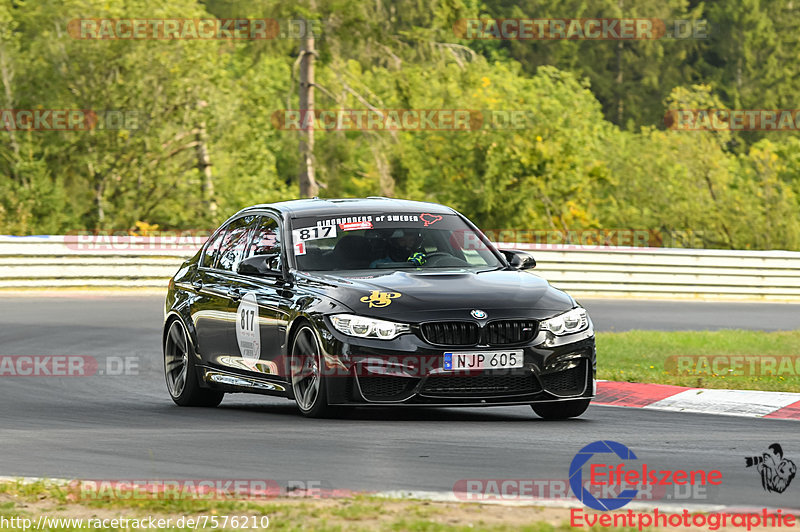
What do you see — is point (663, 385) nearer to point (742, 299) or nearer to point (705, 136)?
point (742, 299)

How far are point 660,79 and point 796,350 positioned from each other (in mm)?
72153

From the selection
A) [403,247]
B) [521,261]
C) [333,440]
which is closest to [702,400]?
[521,261]

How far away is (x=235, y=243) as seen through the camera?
37.4ft

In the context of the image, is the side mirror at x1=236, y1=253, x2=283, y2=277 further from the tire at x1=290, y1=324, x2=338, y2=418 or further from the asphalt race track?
the asphalt race track

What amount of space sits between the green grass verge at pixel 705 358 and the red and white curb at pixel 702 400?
464 mm

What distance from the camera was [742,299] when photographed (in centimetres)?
2838

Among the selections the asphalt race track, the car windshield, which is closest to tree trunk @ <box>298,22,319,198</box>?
the asphalt race track

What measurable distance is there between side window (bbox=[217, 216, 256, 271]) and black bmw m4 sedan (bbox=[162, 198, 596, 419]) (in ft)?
0.04

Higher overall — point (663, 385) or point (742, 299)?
point (663, 385)

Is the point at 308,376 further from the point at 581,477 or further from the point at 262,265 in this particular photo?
the point at 581,477

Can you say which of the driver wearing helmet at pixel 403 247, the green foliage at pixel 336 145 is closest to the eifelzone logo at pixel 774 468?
the driver wearing helmet at pixel 403 247

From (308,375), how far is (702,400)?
11.6ft

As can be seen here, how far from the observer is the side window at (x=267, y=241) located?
10633 mm

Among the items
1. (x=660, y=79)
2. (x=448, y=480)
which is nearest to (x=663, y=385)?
(x=448, y=480)
